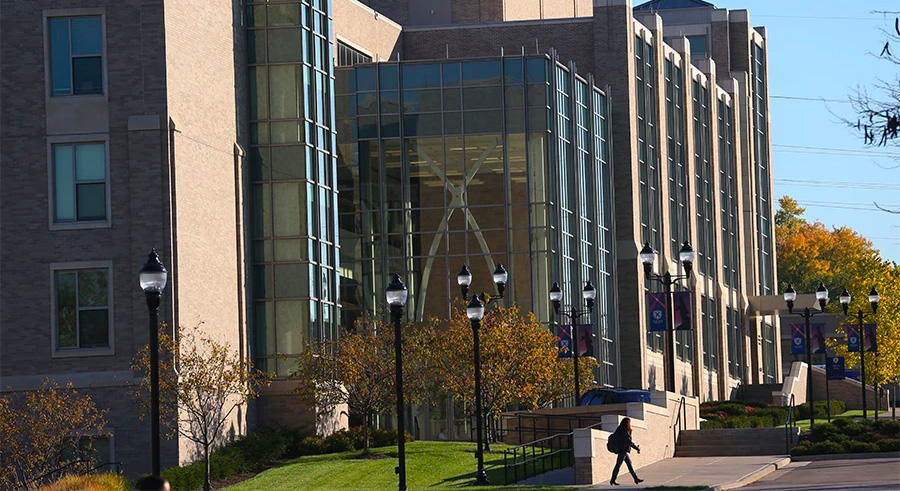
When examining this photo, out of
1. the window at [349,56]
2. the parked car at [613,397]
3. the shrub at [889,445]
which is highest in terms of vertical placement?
the window at [349,56]

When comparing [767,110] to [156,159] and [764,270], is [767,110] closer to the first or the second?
[764,270]

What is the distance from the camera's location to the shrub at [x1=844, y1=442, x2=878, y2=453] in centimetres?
4186

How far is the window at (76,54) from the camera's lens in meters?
44.4

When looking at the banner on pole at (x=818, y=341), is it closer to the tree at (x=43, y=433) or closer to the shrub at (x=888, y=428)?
the shrub at (x=888, y=428)

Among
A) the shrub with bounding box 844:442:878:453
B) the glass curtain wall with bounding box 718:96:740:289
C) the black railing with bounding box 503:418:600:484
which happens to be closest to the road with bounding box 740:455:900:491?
the shrub with bounding box 844:442:878:453

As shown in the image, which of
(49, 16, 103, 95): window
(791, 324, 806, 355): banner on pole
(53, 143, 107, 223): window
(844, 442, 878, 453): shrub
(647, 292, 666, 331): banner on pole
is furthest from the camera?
(791, 324, 806, 355): banner on pole

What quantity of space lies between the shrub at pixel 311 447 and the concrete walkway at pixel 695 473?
8.71m

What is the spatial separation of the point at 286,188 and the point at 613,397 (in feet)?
37.7

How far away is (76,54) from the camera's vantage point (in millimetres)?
44438

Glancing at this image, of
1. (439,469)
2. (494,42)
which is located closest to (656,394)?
(439,469)

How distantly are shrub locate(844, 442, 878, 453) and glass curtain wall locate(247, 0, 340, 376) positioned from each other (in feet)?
51.3

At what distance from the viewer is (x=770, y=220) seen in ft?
332

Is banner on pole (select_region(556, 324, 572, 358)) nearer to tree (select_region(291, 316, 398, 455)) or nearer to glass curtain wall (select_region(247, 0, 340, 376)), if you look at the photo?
tree (select_region(291, 316, 398, 455))

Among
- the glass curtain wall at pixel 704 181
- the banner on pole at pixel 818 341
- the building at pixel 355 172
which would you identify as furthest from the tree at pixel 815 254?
the banner on pole at pixel 818 341
